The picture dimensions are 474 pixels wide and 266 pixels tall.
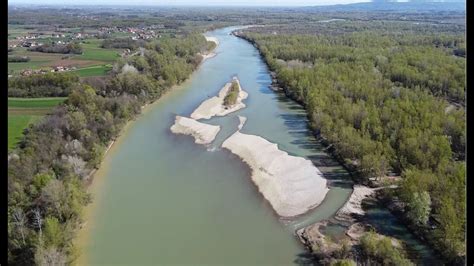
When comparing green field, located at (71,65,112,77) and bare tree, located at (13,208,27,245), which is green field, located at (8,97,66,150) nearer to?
bare tree, located at (13,208,27,245)

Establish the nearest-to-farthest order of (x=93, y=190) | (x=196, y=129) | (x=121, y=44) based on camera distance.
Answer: (x=93, y=190) → (x=196, y=129) → (x=121, y=44)

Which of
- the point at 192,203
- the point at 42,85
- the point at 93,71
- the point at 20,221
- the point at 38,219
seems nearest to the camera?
the point at 38,219

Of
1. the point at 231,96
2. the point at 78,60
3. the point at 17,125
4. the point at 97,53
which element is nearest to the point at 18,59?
the point at 78,60

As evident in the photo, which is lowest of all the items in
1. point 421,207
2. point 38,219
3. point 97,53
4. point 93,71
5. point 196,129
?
point 196,129

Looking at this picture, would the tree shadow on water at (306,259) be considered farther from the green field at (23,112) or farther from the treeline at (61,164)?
the green field at (23,112)

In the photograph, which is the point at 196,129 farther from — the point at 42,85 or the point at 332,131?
the point at 42,85

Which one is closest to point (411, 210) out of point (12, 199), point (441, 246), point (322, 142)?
point (441, 246)

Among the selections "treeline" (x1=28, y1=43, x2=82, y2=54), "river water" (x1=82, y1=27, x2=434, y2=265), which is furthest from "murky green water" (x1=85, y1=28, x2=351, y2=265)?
"treeline" (x1=28, y1=43, x2=82, y2=54)
